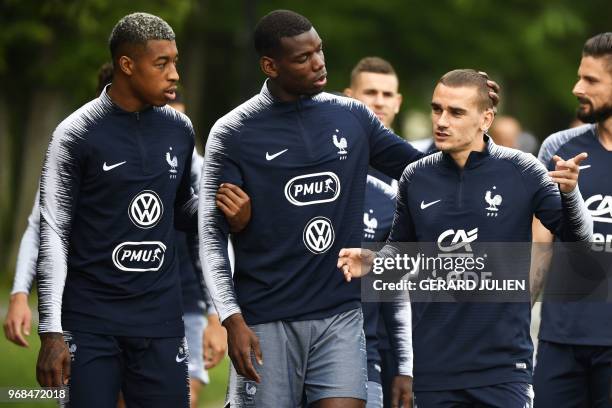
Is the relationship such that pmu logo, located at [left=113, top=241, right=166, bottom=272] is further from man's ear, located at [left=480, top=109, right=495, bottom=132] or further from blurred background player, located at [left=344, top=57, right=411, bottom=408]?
man's ear, located at [left=480, top=109, right=495, bottom=132]

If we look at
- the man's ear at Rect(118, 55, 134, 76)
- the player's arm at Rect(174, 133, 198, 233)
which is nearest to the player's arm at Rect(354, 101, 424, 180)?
the player's arm at Rect(174, 133, 198, 233)

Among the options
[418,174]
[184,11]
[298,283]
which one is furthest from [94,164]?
[184,11]

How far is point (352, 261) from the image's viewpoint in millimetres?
6574

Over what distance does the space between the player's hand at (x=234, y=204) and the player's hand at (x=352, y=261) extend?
0.52m

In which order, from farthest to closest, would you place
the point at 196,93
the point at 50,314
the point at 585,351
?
the point at 196,93 → the point at 585,351 → the point at 50,314

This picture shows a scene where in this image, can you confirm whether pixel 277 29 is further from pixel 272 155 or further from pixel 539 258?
pixel 539 258

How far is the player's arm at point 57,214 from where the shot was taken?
6.72 m

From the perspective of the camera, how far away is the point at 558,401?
762 centimetres

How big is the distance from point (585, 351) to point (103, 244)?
2817mm

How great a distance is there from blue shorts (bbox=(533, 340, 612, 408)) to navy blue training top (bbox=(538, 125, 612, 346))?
3.0 inches

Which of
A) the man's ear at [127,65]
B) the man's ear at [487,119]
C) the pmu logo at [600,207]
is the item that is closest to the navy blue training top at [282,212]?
the man's ear at [127,65]

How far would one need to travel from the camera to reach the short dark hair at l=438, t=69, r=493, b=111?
698cm

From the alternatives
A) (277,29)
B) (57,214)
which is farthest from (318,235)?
(57,214)

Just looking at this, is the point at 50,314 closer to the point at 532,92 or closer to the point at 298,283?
the point at 298,283
